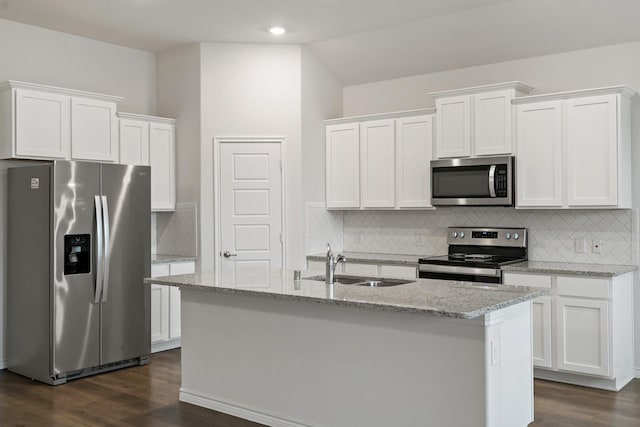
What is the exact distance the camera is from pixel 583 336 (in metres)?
4.75

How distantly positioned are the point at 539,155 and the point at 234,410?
3180 mm

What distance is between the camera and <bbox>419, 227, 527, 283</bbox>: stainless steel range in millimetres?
5160

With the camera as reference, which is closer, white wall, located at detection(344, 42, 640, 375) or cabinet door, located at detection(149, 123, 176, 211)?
white wall, located at detection(344, 42, 640, 375)

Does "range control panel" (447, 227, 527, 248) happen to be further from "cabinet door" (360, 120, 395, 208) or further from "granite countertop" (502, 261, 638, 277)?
"cabinet door" (360, 120, 395, 208)

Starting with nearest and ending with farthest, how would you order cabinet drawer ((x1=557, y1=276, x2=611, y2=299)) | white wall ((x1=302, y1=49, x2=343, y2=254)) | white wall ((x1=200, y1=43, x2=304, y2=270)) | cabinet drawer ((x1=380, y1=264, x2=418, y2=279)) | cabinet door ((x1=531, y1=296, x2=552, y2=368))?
cabinet drawer ((x1=557, y1=276, x2=611, y2=299)) < cabinet door ((x1=531, y1=296, x2=552, y2=368)) < cabinet drawer ((x1=380, y1=264, x2=418, y2=279)) < white wall ((x1=200, y1=43, x2=304, y2=270)) < white wall ((x1=302, y1=49, x2=343, y2=254))

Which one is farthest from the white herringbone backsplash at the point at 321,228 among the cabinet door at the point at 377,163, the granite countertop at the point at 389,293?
the granite countertop at the point at 389,293

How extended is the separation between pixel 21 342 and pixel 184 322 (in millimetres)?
1742

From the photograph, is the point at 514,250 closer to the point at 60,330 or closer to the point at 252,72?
the point at 252,72

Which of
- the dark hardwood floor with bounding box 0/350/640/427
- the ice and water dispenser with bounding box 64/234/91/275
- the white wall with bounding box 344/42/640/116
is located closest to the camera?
the dark hardwood floor with bounding box 0/350/640/427

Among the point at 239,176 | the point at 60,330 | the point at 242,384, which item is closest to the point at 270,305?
the point at 242,384

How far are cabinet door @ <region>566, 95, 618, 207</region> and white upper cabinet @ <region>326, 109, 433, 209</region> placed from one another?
1320 millimetres

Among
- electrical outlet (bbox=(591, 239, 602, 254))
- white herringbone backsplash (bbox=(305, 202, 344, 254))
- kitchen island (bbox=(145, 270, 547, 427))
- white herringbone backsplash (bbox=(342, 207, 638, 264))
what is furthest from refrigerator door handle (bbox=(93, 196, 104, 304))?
electrical outlet (bbox=(591, 239, 602, 254))

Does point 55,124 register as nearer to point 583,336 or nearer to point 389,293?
point 389,293

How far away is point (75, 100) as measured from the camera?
5.47 m
